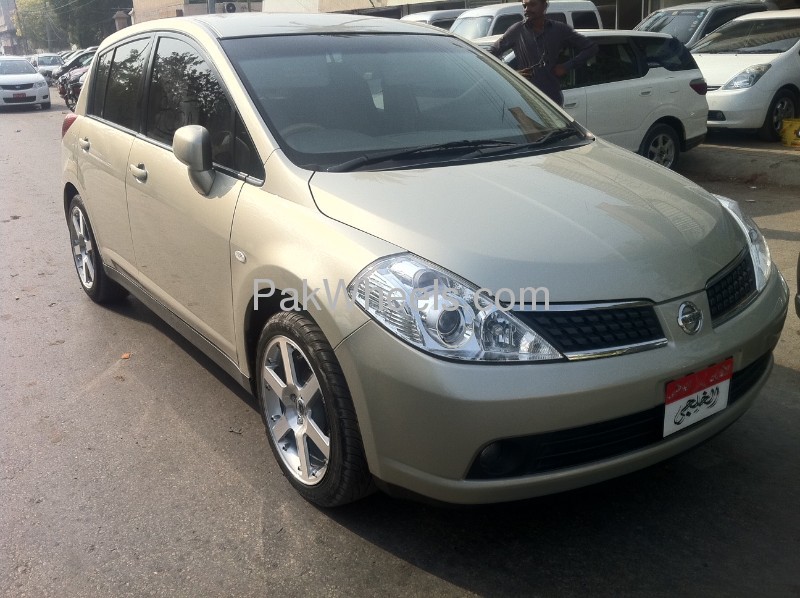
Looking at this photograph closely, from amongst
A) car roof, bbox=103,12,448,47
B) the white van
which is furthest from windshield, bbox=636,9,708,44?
car roof, bbox=103,12,448,47

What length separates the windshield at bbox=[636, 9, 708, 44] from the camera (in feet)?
44.8

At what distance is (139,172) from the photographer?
4.10 metres

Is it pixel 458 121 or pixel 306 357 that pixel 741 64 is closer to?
pixel 458 121

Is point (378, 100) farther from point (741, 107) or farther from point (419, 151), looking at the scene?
point (741, 107)

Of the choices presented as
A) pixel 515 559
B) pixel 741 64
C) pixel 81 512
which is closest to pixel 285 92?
pixel 81 512

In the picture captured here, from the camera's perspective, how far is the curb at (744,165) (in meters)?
8.53

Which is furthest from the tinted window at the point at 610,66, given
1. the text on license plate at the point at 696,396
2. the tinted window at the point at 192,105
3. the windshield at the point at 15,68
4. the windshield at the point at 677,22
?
the windshield at the point at 15,68

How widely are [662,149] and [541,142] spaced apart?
5.68 metres

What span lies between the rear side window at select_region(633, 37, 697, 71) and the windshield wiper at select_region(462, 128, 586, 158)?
213 inches

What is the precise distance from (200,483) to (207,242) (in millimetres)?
980

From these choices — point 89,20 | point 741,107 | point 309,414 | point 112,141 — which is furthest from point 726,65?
point 89,20

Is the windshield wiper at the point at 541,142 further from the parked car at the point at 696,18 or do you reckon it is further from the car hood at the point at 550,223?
the parked car at the point at 696,18

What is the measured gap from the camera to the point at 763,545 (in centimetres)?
277

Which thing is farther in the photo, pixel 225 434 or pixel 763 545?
pixel 225 434
